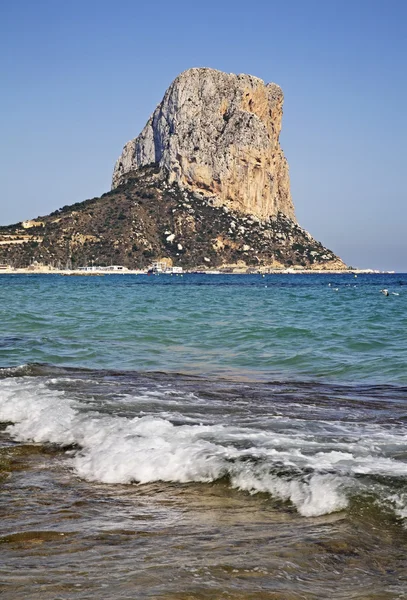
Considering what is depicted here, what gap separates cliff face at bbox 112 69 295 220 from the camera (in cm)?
17962

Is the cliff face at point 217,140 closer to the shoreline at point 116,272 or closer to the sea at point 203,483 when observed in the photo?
the shoreline at point 116,272

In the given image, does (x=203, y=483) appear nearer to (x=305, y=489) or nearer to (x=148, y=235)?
(x=305, y=489)

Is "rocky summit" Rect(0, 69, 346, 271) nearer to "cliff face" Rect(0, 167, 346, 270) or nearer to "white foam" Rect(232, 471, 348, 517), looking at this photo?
"cliff face" Rect(0, 167, 346, 270)

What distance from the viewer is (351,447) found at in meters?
6.85

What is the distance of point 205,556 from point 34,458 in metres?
3.26

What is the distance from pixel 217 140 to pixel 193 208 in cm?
1933

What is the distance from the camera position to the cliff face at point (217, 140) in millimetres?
179625

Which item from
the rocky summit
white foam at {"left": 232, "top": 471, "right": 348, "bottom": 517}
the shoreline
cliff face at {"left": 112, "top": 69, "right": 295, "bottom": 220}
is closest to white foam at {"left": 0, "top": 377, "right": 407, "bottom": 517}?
white foam at {"left": 232, "top": 471, "right": 348, "bottom": 517}

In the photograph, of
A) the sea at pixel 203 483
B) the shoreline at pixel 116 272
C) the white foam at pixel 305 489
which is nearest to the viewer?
the sea at pixel 203 483

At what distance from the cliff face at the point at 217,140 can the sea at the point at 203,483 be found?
16999 cm

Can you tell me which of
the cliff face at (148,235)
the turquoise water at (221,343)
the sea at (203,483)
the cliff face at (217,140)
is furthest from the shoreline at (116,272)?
the sea at (203,483)

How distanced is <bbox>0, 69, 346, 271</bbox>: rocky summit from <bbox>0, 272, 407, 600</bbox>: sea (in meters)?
154

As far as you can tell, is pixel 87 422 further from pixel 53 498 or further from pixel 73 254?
pixel 73 254

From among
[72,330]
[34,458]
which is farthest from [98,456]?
[72,330]
